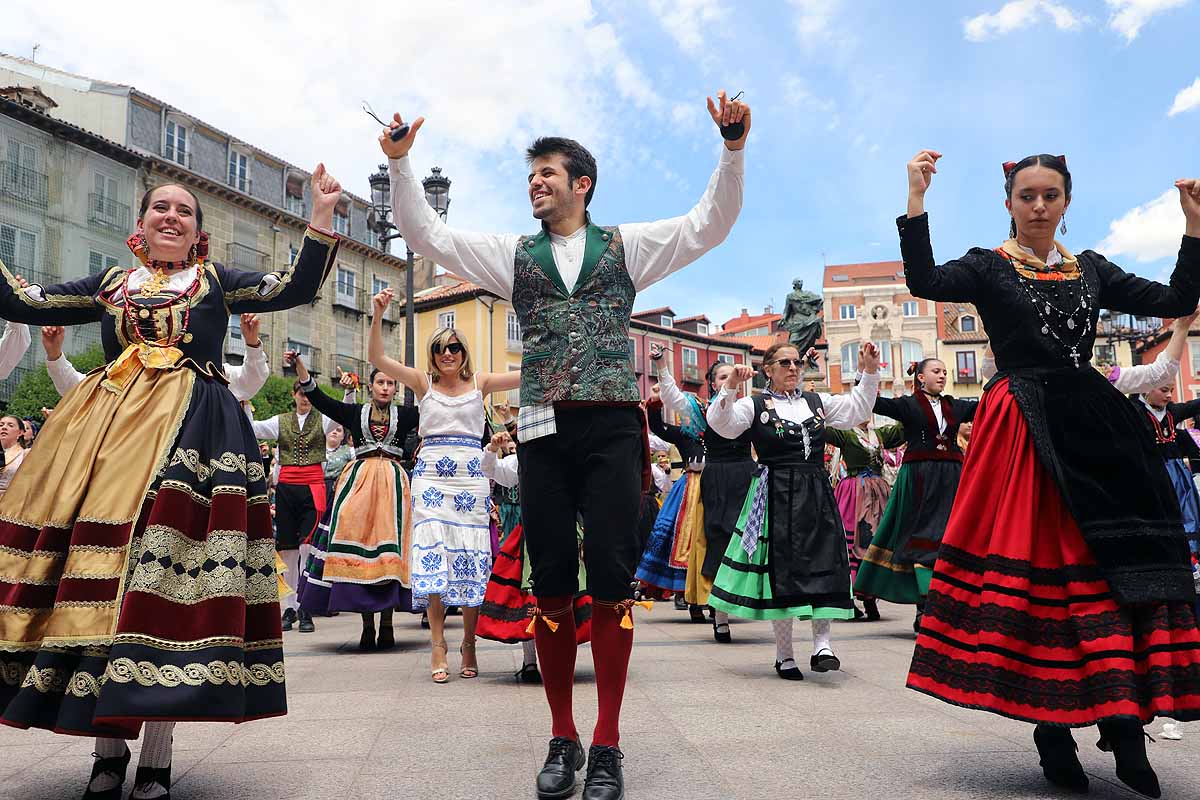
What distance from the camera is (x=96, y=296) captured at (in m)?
3.60

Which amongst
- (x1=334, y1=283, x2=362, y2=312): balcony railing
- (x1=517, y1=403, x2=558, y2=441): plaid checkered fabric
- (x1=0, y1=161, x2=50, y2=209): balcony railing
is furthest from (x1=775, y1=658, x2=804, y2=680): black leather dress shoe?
(x1=334, y1=283, x2=362, y2=312): balcony railing

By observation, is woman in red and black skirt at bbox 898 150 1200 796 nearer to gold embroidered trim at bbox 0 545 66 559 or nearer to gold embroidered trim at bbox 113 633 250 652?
gold embroidered trim at bbox 113 633 250 652

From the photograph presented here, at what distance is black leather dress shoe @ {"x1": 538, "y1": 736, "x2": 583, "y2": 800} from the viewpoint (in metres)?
3.13

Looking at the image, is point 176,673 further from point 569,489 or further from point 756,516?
point 756,516

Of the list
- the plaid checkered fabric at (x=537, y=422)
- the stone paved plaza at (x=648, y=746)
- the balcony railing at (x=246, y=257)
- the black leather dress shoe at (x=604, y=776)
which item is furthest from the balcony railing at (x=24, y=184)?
the black leather dress shoe at (x=604, y=776)

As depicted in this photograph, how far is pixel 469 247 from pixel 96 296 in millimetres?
1307

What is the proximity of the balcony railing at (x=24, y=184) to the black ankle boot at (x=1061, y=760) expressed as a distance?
34648 millimetres

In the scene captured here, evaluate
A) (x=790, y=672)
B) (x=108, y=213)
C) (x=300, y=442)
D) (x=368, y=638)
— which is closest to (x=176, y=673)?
(x=790, y=672)

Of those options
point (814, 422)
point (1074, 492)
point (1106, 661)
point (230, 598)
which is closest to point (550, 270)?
point (230, 598)

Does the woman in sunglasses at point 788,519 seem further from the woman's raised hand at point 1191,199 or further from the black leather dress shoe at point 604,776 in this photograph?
the black leather dress shoe at point 604,776

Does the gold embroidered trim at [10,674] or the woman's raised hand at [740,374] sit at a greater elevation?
the woman's raised hand at [740,374]

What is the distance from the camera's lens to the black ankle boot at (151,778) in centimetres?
309

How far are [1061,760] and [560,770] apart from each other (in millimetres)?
1551

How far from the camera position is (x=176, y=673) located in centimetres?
294
